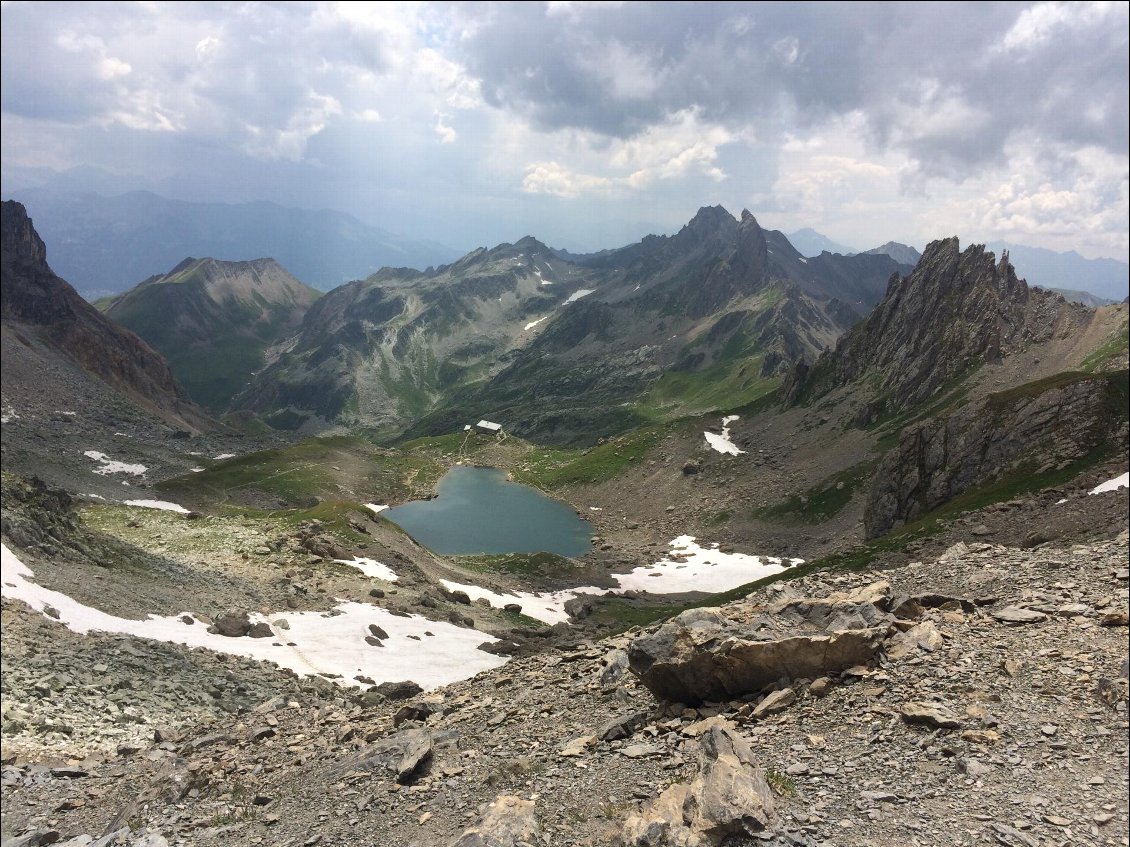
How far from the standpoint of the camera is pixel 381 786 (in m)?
17.1

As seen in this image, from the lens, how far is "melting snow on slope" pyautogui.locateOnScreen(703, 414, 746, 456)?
14000cm

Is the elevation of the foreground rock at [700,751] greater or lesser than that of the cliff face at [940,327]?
lesser

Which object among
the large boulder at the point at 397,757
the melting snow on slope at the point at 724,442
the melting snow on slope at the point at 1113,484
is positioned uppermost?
the melting snow on slope at the point at 1113,484

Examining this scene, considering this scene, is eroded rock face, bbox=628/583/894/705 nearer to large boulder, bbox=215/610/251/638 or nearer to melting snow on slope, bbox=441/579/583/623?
large boulder, bbox=215/610/251/638

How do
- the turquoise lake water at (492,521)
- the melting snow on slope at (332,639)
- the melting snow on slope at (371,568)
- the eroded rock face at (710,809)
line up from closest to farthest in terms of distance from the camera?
the eroded rock face at (710,809)
the melting snow on slope at (332,639)
the melting snow on slope at (371,568)
the turquoise lake water at (492,521)

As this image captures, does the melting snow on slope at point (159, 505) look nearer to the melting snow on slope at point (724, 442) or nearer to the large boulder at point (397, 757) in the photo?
the large boulder at point (397, 757)

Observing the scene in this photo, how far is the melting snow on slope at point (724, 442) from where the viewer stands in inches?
5512

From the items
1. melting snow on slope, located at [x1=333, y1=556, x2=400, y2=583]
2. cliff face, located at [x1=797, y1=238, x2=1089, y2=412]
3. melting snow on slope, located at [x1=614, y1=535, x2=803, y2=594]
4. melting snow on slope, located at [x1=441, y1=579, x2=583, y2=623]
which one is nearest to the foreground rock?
melting snow on slope, located at [x1=333, y1=556, x2=400, y2=583]

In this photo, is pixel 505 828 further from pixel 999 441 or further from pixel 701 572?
pixel 701 572

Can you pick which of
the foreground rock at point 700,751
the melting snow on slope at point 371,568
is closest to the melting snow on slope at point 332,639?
the foreground rock at point 700,751

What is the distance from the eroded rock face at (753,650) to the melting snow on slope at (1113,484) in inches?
1182

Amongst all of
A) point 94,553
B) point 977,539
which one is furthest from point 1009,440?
point 94,553

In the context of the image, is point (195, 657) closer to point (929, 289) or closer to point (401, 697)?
point (401, 697)

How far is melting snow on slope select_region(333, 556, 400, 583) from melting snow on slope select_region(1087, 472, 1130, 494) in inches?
2124
